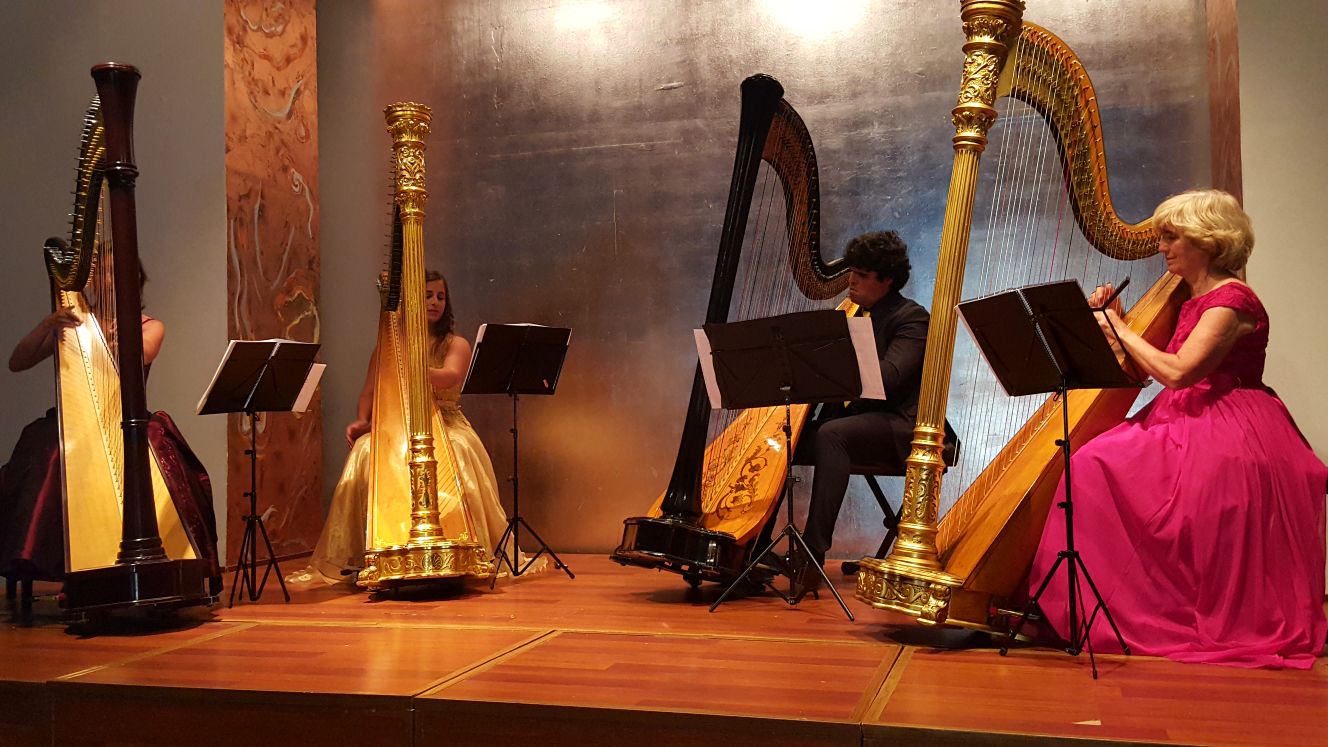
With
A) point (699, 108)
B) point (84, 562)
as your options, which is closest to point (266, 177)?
point (699, 108)

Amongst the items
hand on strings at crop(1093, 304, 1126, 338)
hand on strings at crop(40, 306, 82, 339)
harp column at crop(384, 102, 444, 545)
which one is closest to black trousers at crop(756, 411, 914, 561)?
hand on strings at crop(1093, 304, 1126, 338)

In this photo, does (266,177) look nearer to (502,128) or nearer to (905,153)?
(502,128)

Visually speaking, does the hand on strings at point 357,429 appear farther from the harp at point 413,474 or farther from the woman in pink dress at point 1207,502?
the woman in pink dress at point 1207,502

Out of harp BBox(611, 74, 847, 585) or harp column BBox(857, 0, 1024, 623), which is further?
harp BBox(611, 74, 847, 585)

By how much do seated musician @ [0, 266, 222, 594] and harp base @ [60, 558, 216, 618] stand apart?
0.68 ft

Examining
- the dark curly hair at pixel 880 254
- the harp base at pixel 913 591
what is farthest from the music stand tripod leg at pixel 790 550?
the dark curly hair at pixel 880 254

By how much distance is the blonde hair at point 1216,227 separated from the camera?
3.56 m

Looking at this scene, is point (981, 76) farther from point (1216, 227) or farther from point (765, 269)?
point (765, 269)

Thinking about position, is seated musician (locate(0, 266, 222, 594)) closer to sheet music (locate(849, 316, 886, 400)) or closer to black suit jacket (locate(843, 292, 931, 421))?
sheet music (locate(849, 316, 886, 400))

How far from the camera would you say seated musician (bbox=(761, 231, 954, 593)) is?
14.3 feet

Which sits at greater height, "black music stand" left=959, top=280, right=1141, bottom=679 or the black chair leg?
"black music stand" left=959, top=280, right=1141, bottom=679

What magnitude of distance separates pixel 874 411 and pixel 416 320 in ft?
5.94

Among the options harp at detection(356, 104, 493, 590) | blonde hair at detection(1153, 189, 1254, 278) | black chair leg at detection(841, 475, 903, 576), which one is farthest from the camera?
black chair leg at detection(841, 475, 903, 576)

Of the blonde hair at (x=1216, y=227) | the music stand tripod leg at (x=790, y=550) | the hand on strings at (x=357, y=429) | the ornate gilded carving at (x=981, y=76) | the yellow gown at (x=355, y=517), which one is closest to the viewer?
the ornate gilded carving at (x=981, y=76)
